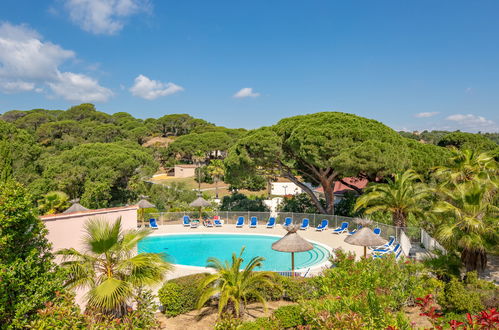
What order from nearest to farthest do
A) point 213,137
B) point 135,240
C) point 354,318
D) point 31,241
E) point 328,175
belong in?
point 354,318 < point 31,241 < point 135,240 < point 328,175 < point 213,137

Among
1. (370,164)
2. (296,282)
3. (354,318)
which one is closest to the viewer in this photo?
(354,318)

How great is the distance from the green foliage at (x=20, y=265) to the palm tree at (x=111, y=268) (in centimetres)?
61

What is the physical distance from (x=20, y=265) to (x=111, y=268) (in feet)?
5.62

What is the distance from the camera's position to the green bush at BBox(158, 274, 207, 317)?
8.34 meters

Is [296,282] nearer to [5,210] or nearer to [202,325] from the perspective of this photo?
[202,325]

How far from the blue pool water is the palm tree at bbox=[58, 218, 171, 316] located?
28.8 feet

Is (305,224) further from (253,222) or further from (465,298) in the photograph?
(465,298)

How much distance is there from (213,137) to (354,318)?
5448cm

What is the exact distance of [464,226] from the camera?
32.6ft

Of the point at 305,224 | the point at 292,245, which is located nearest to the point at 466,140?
the point at 305,224

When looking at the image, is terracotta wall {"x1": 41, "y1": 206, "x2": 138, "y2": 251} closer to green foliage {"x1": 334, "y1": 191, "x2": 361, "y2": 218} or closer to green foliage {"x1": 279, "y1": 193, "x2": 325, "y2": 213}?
green foliage {"x1": 279, "y1": 193, "x2": 325, "y2": 213}

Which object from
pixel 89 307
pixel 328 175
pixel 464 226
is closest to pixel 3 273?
pixel 89 307

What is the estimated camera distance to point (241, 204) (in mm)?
24906

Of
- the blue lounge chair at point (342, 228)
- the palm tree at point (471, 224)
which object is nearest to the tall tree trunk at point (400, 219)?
the blue lounge chair at point (342, 228)
